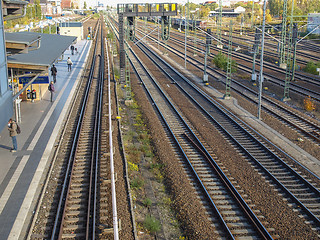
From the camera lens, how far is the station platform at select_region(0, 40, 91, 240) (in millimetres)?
9508

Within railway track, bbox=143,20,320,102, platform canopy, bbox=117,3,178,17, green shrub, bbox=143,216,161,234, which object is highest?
platform canopy, bbox=117,3,178,17

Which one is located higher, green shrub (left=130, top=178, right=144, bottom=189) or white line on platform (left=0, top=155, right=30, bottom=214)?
white line on platform (left=0, top=155, right=30, bottom=214)

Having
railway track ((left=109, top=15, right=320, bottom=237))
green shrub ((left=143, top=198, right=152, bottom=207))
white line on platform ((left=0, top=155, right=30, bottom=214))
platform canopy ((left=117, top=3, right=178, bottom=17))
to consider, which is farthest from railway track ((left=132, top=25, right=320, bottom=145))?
white line on platform ((left=0, top=155, right=30, bottom=214))

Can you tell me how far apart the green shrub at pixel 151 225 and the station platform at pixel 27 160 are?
2934 millimetres

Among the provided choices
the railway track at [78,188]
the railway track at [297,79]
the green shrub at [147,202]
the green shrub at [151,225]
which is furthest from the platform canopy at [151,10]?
the green shrub at [151,225]

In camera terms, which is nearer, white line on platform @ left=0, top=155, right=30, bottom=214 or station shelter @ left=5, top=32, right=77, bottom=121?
white line on platform @ left=0, top=155, right=30, bottom=214

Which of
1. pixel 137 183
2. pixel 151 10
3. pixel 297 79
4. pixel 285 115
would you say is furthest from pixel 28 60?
pixel 297 79

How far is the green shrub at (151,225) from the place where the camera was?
950cm

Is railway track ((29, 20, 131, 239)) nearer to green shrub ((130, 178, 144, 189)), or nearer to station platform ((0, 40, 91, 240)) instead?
station platform ((0, 40, 91, 240))

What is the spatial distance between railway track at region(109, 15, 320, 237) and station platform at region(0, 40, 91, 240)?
628cm

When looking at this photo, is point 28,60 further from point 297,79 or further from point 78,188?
point 297,79

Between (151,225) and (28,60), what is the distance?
8.60m

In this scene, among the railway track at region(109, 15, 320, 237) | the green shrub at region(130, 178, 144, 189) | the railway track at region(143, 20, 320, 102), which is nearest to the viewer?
the railway track at region(109, 15, 320, 237)

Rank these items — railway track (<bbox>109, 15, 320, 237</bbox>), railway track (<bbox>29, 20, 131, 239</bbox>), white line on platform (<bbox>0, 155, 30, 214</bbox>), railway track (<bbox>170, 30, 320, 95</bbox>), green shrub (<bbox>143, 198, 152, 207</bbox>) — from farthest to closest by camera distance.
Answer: railway track (<bbox>170, 30, 320, 95</bbox>)
railway track (<bbox>109, 15, 320, 237</bbox>)
green shrub (<bbox>143, 198, 152, 207</bbox>)
white line on platform (<bbox>0, 155, 30, 214</bbox>)
railway track (<bbox>29, 20, 131, 239</bbox>)
